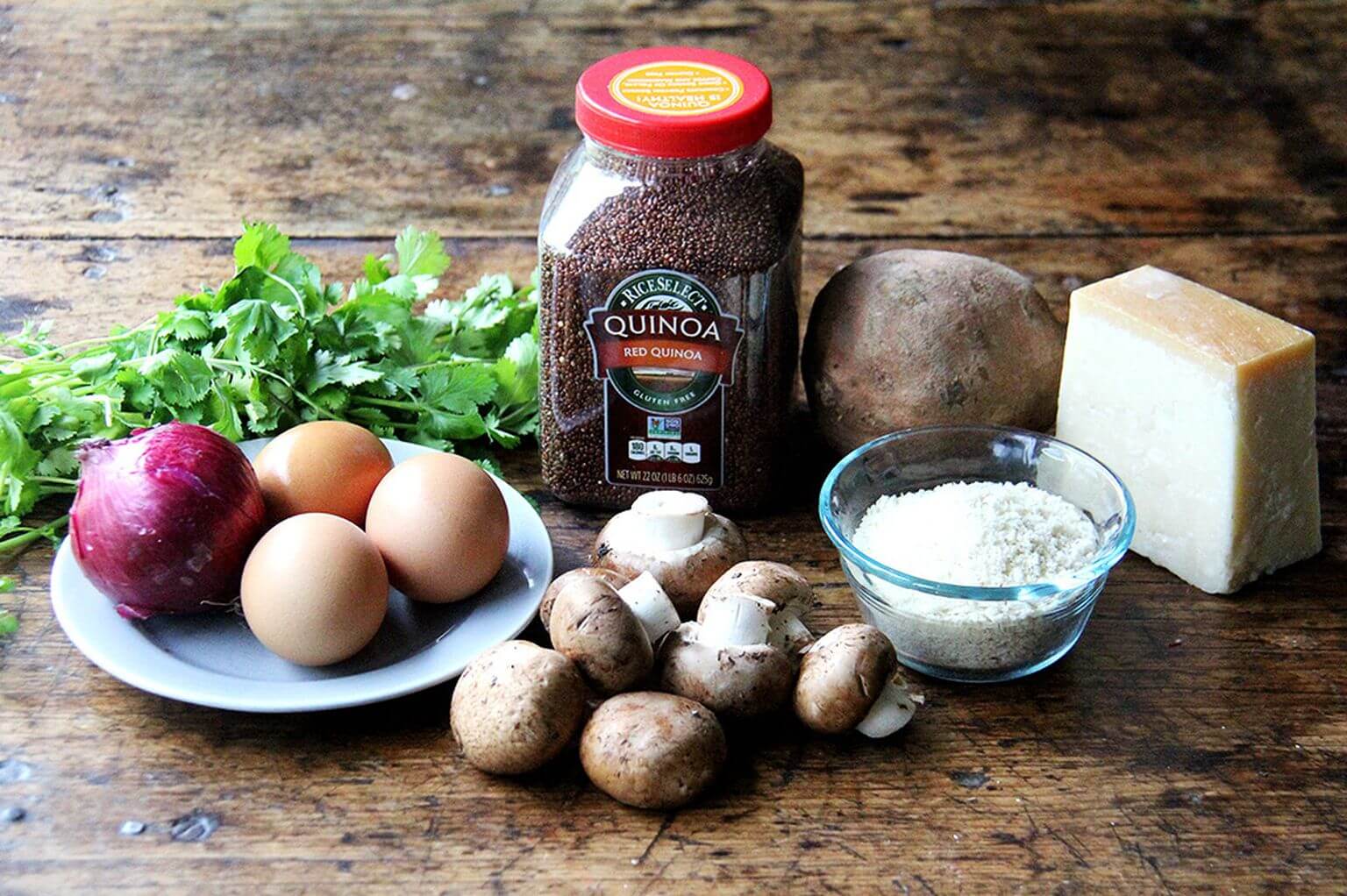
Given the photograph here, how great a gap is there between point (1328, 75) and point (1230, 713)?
4.95 ft

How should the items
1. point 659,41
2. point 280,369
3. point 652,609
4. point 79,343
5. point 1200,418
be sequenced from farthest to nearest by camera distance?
point 659,41 < point 79,343 < point 280,369 < point 1200,418 < point 652,609

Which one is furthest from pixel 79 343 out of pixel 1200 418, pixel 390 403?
pixel 1200 418

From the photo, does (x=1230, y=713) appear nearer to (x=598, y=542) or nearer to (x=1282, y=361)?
(x=1282, y=361)

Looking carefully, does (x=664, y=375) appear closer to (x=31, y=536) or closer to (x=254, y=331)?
(x=254, y=331)

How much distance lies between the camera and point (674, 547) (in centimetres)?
132

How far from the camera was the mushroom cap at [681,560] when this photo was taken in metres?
1.30

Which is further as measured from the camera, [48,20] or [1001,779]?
[48,20]

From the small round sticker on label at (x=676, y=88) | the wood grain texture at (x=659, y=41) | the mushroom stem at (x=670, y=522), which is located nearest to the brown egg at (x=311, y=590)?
the mushroom stem at (x=670, y=522)

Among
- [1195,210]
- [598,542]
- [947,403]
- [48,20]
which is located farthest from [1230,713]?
[48,20]

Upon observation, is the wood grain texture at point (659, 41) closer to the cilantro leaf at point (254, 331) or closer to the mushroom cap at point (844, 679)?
the cilantro leaf at point (254, 331)

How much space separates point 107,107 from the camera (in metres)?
2.23

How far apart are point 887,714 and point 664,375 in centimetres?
39

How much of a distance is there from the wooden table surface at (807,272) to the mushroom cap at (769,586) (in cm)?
10

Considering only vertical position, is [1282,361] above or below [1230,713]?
above
